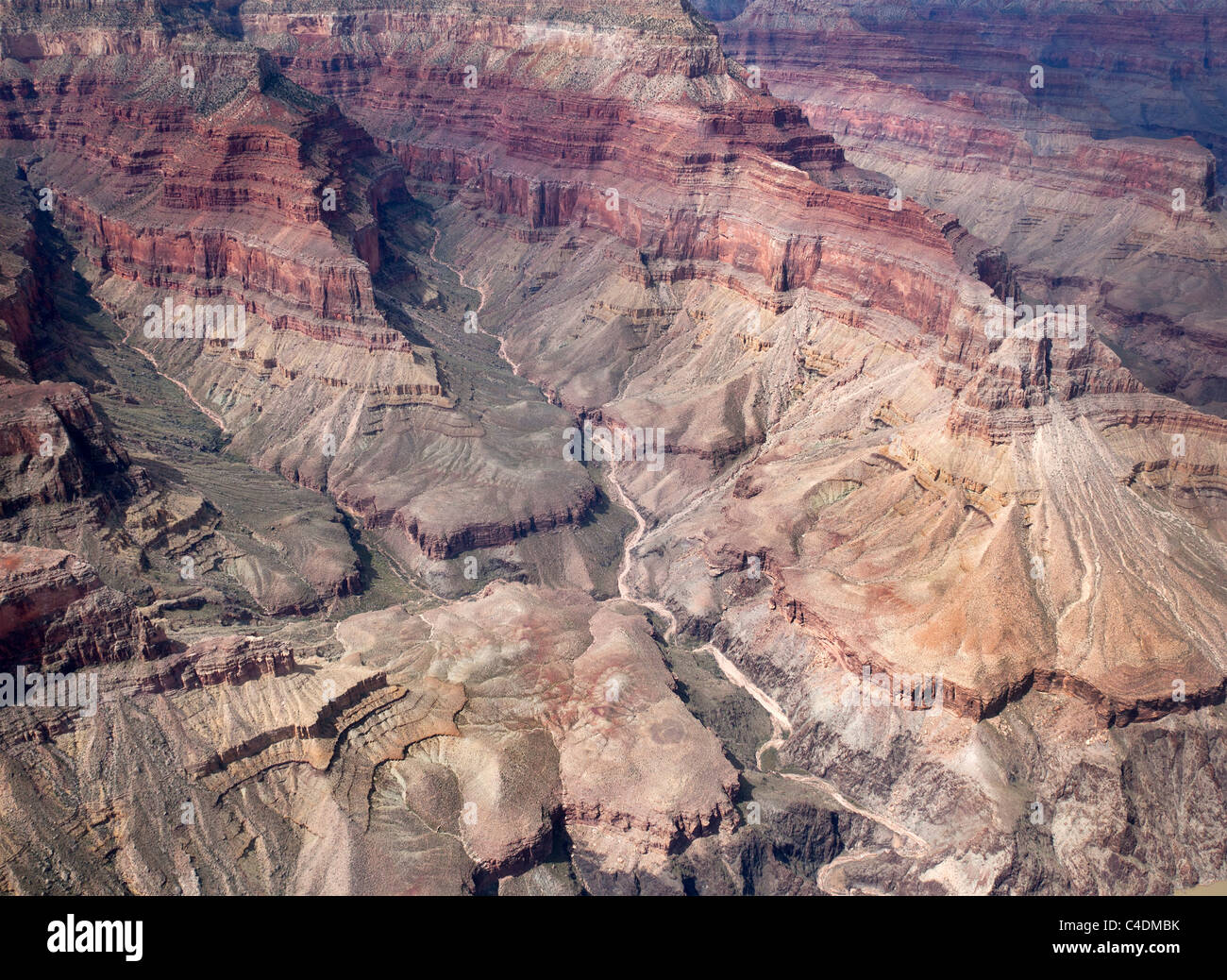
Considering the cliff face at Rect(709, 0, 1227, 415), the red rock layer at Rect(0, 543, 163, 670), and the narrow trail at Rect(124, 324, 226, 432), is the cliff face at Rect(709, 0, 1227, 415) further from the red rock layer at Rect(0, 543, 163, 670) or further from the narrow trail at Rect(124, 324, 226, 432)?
the red rock layer at Rect(0, 543, 163, 670)

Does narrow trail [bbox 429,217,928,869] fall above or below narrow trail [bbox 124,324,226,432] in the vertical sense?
below

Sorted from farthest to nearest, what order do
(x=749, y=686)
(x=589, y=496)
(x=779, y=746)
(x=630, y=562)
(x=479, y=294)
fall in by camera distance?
(x=479, y=294) < (x=589, y=496) < (x=630, y=562) < (x=749, y=686) < (x=779, y=746)

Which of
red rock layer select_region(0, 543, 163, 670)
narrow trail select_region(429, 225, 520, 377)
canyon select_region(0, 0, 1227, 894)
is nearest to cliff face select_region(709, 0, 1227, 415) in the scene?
canyon select_region(0, 0, 1227, 894)

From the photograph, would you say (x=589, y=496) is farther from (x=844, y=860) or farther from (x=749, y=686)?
(x=844, y=860)

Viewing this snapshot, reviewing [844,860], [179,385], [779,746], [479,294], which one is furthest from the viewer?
[479,294]

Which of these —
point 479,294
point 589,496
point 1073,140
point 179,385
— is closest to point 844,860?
point 589,496

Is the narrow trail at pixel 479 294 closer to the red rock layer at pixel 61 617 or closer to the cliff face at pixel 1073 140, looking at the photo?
the red rock layer at pixel 61 617

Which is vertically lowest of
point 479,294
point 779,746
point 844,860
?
point 844,860
